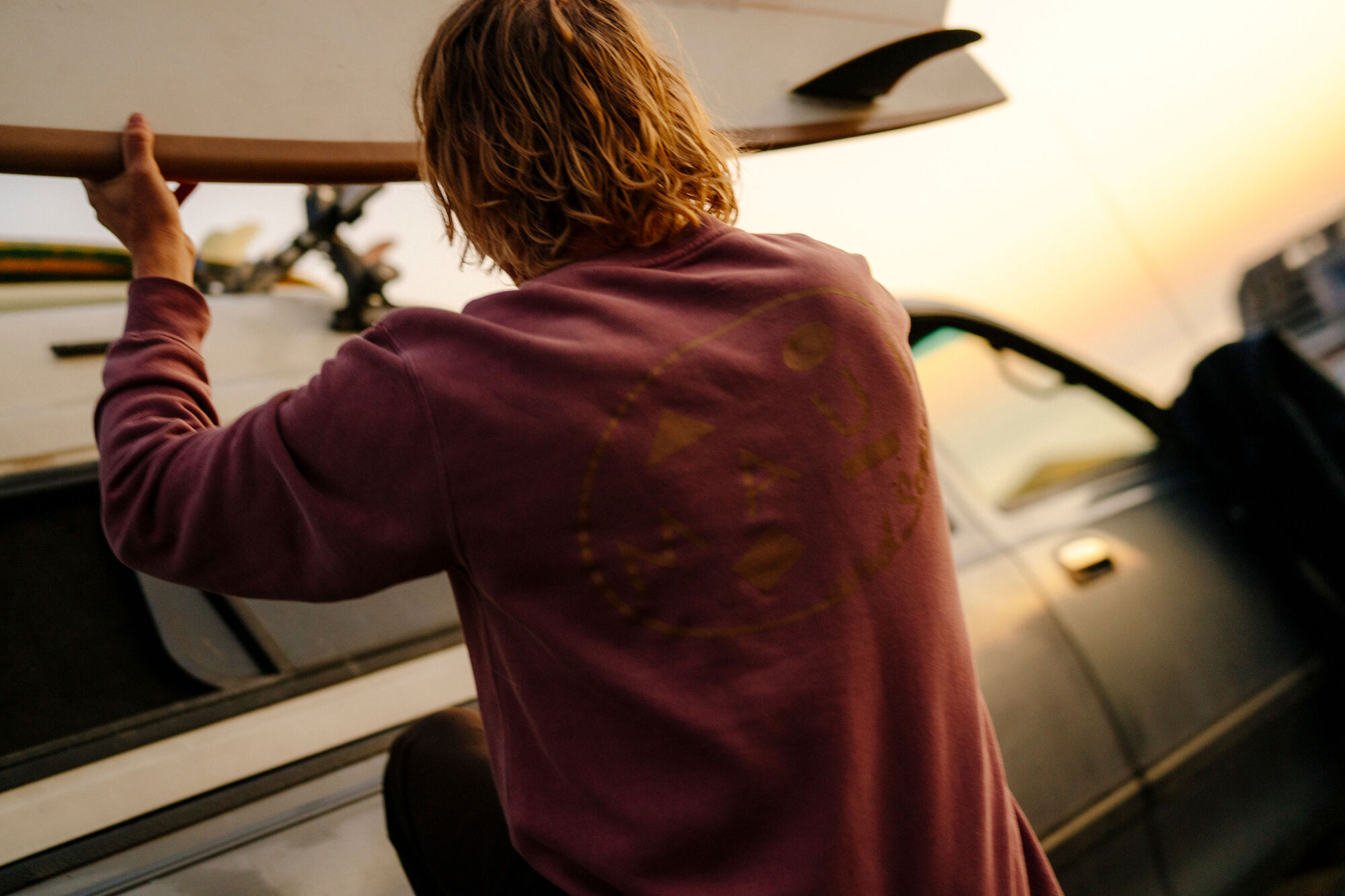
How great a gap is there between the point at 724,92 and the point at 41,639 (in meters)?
1.39

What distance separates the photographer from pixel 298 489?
2.31ft

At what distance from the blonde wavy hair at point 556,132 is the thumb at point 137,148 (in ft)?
1.36

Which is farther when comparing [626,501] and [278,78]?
[278,78]

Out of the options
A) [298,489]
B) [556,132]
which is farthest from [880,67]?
[298,489]

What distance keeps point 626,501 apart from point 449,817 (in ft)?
2.04

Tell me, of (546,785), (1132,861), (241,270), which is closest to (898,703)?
(546,785)

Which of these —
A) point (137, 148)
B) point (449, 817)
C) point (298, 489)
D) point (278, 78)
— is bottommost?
point (449, 817)

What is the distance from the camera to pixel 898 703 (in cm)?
81

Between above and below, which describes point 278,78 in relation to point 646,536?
above

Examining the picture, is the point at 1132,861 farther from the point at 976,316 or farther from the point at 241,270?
the point at 241,270

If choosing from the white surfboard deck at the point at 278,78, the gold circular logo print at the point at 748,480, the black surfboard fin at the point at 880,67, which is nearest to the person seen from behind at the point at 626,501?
the gold circular logo print at the point at 748,480

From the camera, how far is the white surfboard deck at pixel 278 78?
1033mm

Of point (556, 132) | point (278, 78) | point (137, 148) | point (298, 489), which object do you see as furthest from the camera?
point (278, 78)

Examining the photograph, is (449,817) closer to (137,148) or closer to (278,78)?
(137,148)
